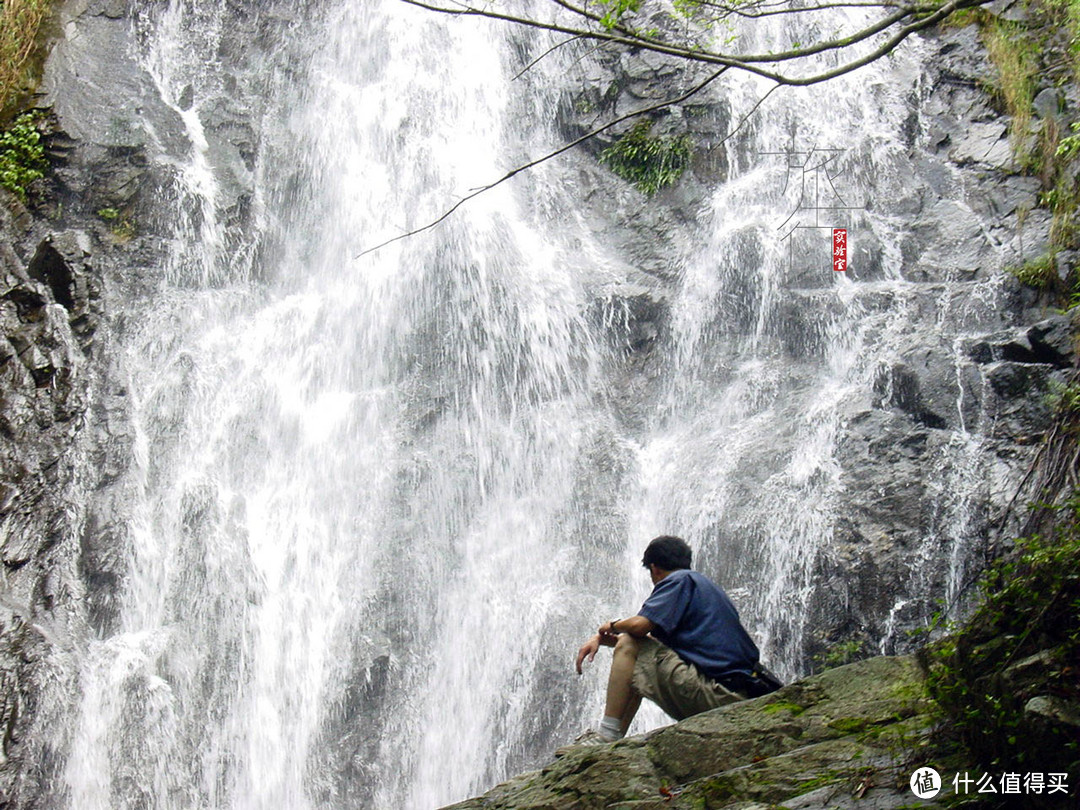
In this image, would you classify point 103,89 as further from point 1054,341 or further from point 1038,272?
point 1054,341

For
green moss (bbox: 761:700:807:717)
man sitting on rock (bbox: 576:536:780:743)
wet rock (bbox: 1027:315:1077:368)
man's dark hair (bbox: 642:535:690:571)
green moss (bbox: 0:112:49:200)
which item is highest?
green moss (bbox: 0:112:49:200)

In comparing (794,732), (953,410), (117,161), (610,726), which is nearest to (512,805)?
(610,726)

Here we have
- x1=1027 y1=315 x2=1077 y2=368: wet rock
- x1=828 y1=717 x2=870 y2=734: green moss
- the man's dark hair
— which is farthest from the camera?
x1=1027 y1=315 x2=1077 y2=368: wet rock

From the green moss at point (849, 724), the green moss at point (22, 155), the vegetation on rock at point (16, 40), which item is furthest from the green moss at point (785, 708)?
the vegetation on rock at point (16, 40)

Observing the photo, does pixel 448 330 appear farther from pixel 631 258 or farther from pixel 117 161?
pixel 117 161

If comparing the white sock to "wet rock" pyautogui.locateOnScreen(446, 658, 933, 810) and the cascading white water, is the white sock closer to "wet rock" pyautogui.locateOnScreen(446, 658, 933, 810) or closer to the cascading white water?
"wet rock" pyautogui.locateOnScreen(446, 658, 933, 810)

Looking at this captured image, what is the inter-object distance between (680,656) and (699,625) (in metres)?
0.19

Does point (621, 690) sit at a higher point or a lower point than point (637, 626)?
lower

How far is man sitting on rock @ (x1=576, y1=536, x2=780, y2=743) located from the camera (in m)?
4.93

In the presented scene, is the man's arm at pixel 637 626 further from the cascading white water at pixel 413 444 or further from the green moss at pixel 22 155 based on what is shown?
the green moss at pixel 22 155

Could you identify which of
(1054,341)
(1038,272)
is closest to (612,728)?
(1054,341)

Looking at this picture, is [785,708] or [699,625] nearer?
[785,708]

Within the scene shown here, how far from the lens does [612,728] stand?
16.4ft

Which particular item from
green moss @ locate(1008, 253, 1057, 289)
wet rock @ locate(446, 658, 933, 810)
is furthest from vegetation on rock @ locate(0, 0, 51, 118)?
green moss @ locate(1008, 253, 1057, 289)
